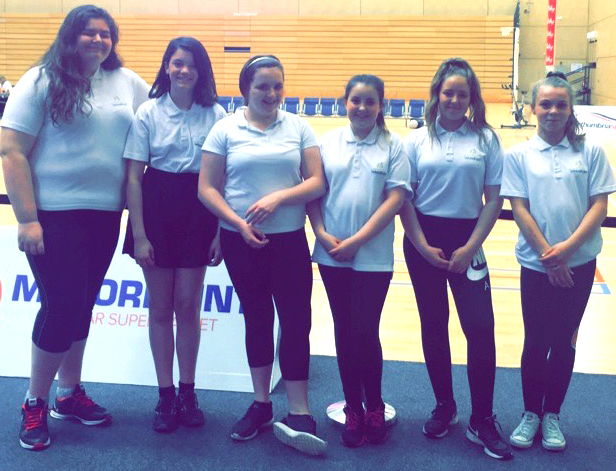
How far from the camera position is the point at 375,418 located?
2.69 meters

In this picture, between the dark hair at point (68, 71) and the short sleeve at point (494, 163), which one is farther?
the short sleeve at point (494, 163)

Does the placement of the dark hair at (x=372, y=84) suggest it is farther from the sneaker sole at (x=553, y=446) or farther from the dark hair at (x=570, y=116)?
the sneaker sole at (x=553, y=446)

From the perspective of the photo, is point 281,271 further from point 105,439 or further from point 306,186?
point 105,439

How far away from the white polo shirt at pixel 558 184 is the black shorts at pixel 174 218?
110 cm

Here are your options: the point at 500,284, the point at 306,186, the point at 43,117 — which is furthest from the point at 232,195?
the point at 500,284

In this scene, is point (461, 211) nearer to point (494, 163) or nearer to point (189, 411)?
point (494, 163)

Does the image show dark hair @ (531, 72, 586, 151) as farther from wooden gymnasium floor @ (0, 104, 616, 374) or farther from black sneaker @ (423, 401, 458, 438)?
wooden gymnasium floor @ (0, 104, 616, 374)

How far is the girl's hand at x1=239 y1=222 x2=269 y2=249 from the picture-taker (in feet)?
8.21

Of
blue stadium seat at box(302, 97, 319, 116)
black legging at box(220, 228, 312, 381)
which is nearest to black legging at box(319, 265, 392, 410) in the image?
black legging at box(220, 228, 312, 381)

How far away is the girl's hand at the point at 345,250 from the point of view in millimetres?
2525

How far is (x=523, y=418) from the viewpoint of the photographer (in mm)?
2695

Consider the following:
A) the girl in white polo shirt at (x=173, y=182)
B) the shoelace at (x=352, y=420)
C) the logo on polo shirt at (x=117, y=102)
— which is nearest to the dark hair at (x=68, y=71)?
the logo on polo shirt at (x=117, y=102)

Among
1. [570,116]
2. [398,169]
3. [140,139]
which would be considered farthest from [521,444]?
[140,139]

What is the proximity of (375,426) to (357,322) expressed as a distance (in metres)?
0.41
